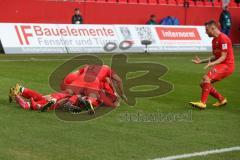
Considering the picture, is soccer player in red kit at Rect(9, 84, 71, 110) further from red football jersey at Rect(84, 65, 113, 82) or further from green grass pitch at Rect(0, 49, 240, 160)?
red football jersey at Rect(84, 65, 113, 82)

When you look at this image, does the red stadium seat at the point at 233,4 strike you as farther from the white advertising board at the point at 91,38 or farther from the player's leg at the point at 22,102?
the player's leg at the point at 22,102

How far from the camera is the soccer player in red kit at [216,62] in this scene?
1191cm

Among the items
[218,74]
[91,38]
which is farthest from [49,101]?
[91,38]

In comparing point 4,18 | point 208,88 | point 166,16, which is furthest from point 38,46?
point 208,88

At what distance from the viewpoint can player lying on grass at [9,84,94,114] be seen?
10727mm

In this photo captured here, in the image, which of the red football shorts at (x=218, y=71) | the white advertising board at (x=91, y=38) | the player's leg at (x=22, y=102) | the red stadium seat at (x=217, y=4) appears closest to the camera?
the player's leg at (x=22, y=102)

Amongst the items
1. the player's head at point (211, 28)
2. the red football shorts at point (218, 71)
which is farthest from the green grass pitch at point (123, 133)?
the player's head at point (211, 28)

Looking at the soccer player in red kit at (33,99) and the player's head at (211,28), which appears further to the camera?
Result: the player's head at (211,28)

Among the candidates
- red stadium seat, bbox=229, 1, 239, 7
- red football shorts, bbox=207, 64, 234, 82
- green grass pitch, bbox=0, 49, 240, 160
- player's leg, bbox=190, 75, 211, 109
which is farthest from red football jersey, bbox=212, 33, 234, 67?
red stadium seat, bbox=229, 1, 239, 7

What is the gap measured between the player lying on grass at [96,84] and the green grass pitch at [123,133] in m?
0.37

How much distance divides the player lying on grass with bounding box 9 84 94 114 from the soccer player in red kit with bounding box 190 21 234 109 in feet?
8.01

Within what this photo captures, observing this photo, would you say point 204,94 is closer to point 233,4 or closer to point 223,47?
point 223,47

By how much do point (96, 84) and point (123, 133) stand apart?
2.09 m

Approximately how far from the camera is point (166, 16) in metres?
34.4
